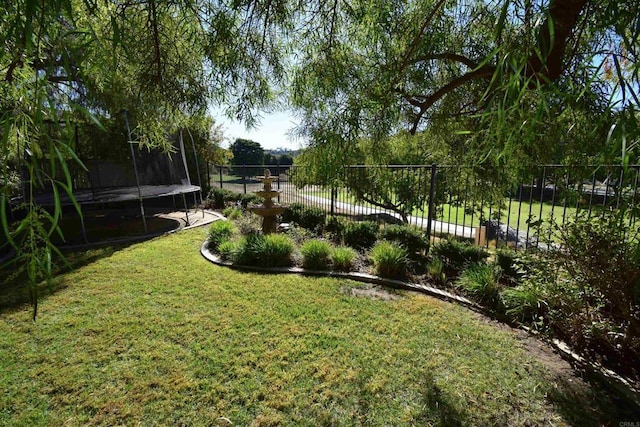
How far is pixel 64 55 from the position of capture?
0.78 m

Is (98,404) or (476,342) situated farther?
(476,342)

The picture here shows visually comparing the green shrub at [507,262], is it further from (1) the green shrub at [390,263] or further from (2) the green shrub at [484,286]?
(1) the green shrub at [390,263]

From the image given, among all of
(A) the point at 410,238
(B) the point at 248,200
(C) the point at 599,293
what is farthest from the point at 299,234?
(C) the point at 599,293

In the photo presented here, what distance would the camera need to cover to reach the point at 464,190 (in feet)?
20.7

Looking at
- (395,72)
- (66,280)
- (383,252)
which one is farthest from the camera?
(383,252)

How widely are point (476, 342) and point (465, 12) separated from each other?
320 centimetres

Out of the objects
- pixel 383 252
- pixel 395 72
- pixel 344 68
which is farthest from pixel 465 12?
pixel 383 252

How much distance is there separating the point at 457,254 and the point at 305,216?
3.33m

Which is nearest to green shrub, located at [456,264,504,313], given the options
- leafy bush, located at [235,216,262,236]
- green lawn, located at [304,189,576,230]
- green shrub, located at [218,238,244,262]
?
green lawn, located at [304,189,576,230]

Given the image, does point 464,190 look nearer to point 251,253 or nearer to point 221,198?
point 251,253

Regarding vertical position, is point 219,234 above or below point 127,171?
below

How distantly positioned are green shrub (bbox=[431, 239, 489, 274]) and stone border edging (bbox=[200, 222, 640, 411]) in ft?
2.10

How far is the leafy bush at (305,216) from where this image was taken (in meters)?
6.47

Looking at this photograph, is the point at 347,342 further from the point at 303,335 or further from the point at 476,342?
the point at 476,342
